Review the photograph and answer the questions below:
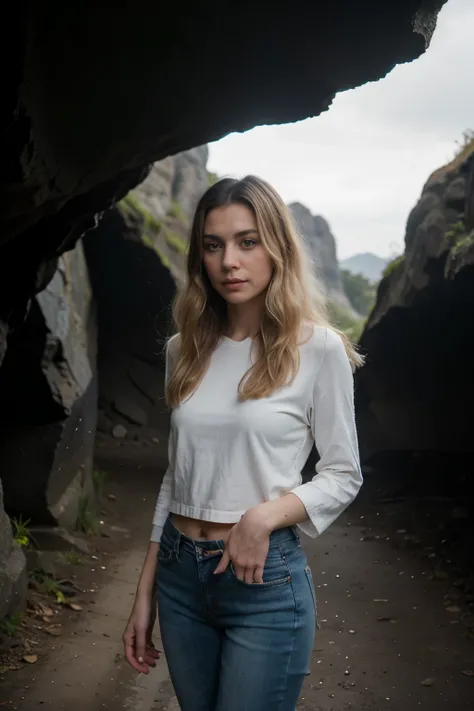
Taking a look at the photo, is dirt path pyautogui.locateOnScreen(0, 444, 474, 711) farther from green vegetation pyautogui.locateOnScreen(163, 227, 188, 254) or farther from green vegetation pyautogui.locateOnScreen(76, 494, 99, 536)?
green vegetation pyautogui.locateOnScreen(163, 227, 188, 254)

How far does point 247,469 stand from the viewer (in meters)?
1.98

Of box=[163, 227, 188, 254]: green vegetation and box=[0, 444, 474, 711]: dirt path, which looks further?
box=[163, 227, 188, 254]: green vegetation

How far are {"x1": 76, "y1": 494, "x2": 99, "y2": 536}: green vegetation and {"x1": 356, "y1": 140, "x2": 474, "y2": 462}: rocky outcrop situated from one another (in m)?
3.76

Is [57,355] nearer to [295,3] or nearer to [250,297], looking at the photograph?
[295,3]

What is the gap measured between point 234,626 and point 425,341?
7808 millimetres

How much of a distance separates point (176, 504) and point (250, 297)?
22.6 inches

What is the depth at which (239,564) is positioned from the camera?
1.86 meters

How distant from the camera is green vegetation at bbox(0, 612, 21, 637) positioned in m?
4.72

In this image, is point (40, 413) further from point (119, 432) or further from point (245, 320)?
point (245, 320)

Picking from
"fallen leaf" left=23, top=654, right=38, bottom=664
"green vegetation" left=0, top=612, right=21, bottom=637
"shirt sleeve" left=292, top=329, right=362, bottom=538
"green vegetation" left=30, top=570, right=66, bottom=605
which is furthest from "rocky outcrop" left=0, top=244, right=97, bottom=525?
"shirt sleeve" left=292, top=329, right=362, bottom=538

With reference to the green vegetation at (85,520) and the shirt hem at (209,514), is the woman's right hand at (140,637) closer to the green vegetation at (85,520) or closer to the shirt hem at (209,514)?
the shirt hem at (209,514)

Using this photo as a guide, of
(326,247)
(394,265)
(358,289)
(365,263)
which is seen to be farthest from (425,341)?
(365,263)

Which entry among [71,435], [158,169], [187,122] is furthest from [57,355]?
[158,169]

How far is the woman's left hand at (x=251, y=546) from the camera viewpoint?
6.09 ft
